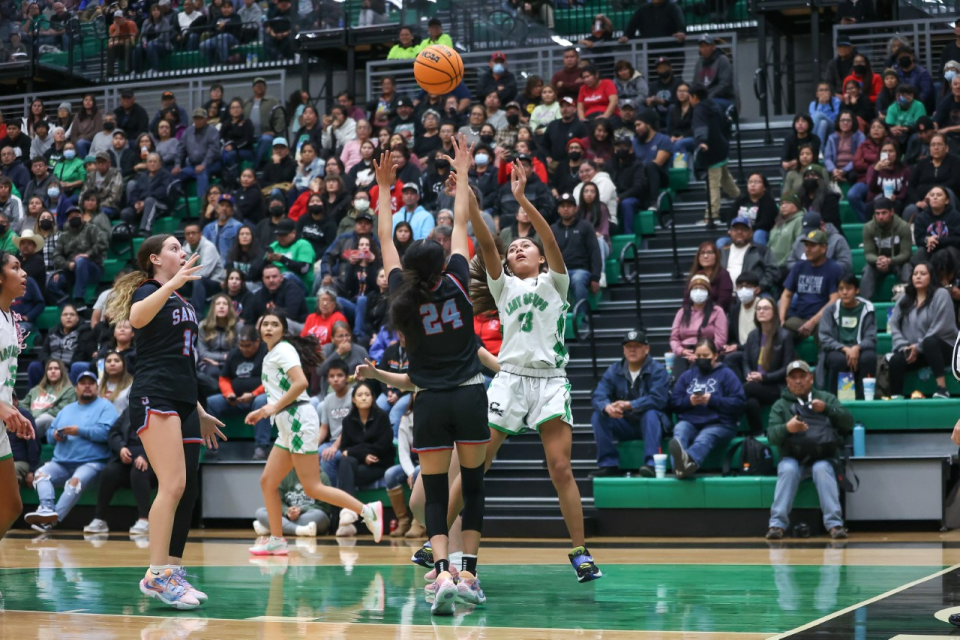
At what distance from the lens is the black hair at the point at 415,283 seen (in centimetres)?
622

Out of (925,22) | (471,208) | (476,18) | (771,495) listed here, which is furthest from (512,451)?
(476,18)

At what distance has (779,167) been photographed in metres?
16.3

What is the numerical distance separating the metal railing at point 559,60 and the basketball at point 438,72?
947 centimetres

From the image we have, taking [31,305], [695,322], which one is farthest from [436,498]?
[31,305]

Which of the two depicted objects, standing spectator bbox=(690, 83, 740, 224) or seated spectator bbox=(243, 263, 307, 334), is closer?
seated spectator bbox=(243, 263, 307, 334)

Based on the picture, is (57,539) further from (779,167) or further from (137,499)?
(779,167)

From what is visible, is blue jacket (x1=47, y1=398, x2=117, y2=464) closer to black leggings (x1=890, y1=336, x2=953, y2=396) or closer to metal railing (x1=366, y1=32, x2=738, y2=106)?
black leggings (x1=890, y1=336, x2=953, y2=396)

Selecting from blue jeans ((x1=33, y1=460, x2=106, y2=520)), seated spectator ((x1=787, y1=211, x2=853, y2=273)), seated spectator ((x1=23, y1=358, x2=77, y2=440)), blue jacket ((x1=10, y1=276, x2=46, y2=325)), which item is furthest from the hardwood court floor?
blue jacket ((x1=10, y1=276, x2=46, y2=325))

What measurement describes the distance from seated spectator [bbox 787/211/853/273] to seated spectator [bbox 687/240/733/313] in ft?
2.39

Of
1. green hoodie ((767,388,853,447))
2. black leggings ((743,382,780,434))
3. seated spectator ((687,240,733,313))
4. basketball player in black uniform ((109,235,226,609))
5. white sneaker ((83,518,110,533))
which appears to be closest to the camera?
basketball player in black uniform ((109,235,226,609))

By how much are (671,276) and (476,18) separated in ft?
29.6

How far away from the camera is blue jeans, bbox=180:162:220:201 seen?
19.3m

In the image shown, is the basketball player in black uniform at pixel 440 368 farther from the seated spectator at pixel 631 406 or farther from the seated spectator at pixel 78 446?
the seated spectator at pixel 78 446

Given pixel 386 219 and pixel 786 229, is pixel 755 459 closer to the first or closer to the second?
pixel 786 229
